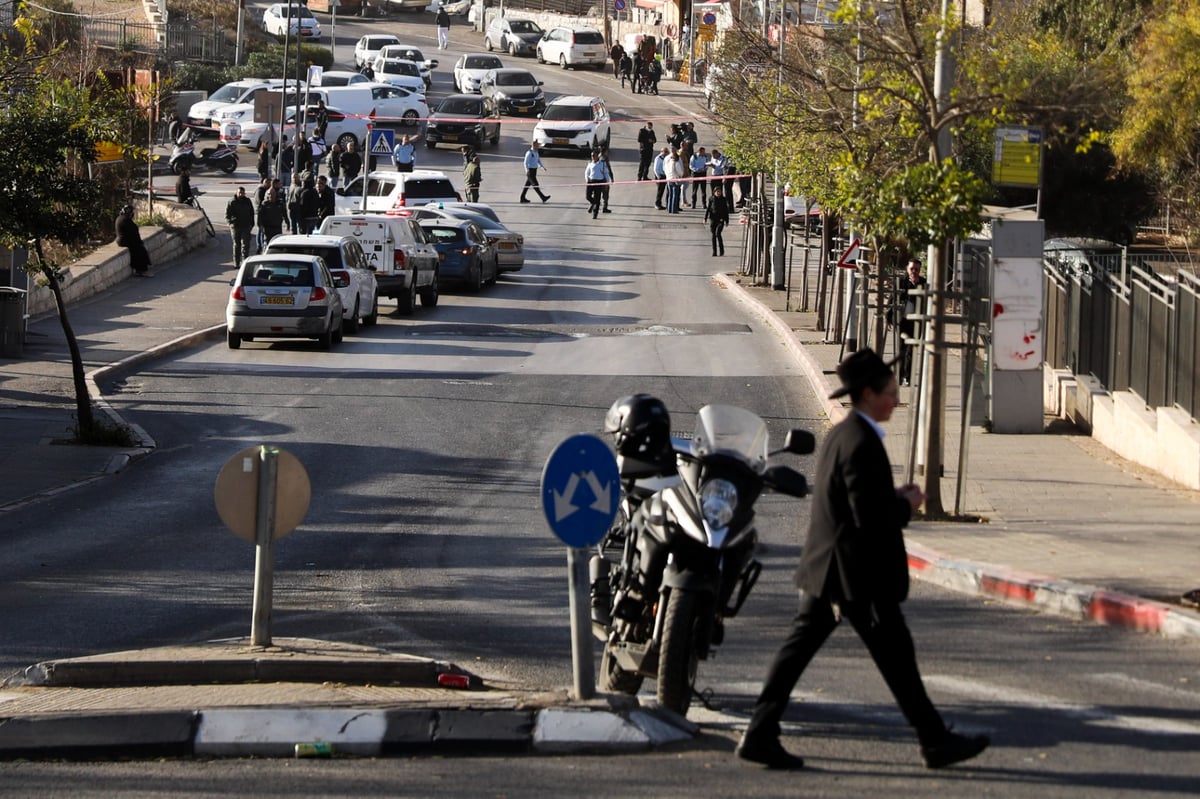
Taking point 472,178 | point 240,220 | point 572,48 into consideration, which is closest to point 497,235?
point 240,220

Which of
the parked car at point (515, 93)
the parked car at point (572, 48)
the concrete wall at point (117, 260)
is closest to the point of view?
the concrete wall at point (117, 260)

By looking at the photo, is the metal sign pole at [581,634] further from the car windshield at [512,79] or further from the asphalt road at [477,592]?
the car windshield at [512,79]

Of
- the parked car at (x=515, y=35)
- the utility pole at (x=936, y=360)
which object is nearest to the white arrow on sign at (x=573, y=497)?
the utility pole at (x=936, y=360)

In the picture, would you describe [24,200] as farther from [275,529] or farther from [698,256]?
[698,256]

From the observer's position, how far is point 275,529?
841 cm

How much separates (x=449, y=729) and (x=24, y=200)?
Answer: 1326 cm

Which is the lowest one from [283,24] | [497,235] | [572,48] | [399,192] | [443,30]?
[497,235]

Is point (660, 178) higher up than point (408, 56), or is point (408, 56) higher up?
point (408, 56)

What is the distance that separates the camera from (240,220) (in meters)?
35.9

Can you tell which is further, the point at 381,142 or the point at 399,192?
the point at 381,142

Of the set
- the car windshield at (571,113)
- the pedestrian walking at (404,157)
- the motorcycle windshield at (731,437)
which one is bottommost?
the motorcycle windshield at (731,437)

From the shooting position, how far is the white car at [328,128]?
54438mm

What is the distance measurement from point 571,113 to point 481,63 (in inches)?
518

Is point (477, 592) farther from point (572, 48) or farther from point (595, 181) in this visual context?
point (572, 48)
